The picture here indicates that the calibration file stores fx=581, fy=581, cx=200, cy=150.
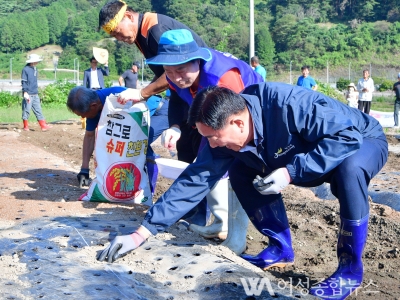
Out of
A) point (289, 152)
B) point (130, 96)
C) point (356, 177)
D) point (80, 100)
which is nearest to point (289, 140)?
point (289, 152)

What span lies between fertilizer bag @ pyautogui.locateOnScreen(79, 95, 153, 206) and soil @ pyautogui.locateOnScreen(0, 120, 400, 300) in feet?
0.35

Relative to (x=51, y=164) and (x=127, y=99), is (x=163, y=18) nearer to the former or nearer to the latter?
(x=127, y=99)

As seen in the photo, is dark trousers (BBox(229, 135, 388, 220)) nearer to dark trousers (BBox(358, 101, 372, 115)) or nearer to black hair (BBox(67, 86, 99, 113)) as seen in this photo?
black hair (BBox(67, 86, 99, 113))

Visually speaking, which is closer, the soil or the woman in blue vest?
the woman in blue vest

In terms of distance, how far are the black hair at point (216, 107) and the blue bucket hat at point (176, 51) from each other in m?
0.52

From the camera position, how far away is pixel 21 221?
12.5 feet

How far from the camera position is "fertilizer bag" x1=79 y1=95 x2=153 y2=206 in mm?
4273

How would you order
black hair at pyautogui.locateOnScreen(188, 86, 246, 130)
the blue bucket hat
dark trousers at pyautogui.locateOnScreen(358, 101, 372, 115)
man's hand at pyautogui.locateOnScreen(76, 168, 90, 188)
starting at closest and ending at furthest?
1. black hair at pyautogui.locateOnScreen(188, 86, 246, 130)
2. the blue bucket hat
3. man's hand at pyautogui.locateOnScreen(76, 168, 90, 188)
4. dark trousers at pyautogui.locateOnScreen(358, 101, 372, 115)

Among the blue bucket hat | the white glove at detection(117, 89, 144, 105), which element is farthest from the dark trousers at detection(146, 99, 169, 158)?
the blue bucket hat

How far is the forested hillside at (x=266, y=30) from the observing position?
53031 mm

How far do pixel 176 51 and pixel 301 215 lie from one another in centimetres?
204

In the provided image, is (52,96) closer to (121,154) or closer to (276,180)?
(121,154)

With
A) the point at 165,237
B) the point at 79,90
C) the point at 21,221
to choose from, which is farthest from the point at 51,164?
the point at 165,237

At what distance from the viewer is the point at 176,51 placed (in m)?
3.08
